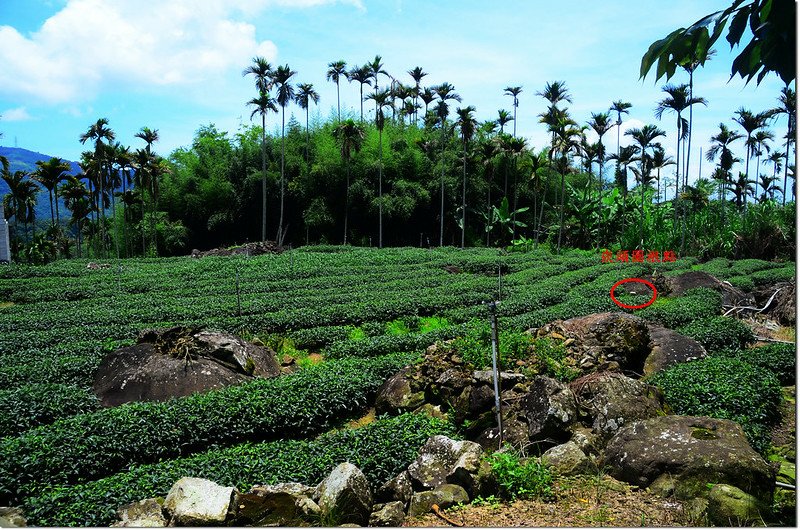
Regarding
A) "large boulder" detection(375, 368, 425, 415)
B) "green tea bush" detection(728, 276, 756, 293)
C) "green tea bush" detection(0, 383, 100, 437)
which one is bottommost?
"large boulder" detection(375, 368, 425, 415)

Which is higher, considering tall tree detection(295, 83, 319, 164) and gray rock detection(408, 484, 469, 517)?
tall tree detection(295, 83, 319, 164)

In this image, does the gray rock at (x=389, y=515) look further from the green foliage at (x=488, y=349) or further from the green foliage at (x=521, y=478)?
the green foliage at (x=488, y=349)

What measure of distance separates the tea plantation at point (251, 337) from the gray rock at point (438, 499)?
1.60 metres

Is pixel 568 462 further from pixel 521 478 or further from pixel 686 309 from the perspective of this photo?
pixel 686 309

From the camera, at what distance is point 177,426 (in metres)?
8.99

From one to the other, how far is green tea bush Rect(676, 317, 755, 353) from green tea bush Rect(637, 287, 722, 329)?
3.21 feet

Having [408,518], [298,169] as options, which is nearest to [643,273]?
[408,518]

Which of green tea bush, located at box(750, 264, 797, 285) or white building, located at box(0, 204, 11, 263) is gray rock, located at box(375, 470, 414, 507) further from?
white building, located at box(0, 204, 11, 263)

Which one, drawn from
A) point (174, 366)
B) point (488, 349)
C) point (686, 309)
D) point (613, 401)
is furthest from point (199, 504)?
point (686, 309)

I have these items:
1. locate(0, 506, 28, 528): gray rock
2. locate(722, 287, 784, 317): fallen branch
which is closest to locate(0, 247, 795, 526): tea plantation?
locate(0, 506, 28, 528): gray rock

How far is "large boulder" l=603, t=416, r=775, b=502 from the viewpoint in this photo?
5820 mm

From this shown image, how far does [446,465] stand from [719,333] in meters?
9.58

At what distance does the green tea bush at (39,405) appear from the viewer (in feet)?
29.7

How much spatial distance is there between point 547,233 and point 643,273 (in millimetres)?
20343
